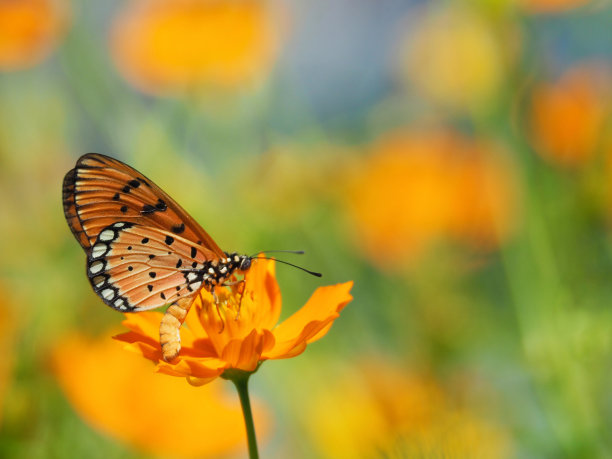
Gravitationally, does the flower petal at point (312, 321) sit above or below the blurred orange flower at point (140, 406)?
above

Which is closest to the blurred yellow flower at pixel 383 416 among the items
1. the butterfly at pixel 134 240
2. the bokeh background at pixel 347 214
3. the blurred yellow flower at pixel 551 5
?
the bokeh background at pixel 347 214

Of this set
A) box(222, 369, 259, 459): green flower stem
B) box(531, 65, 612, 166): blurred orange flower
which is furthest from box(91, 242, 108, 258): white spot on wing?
box(531, 65, 612, 166): blurred orange flower

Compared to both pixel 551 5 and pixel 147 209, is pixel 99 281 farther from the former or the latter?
pixel 551 5

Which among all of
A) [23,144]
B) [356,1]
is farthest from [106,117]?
[356,1]

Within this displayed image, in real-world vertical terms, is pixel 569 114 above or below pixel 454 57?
below

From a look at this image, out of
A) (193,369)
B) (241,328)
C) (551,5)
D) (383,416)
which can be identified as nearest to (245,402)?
(193,369)

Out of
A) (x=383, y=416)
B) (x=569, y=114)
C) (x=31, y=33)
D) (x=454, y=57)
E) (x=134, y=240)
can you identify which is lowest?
(x=383, y=416)

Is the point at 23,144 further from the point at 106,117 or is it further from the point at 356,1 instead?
the point at 356,1

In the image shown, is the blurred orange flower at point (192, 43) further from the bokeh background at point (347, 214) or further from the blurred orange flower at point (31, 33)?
the blurred orange flower at point (31, 33)
